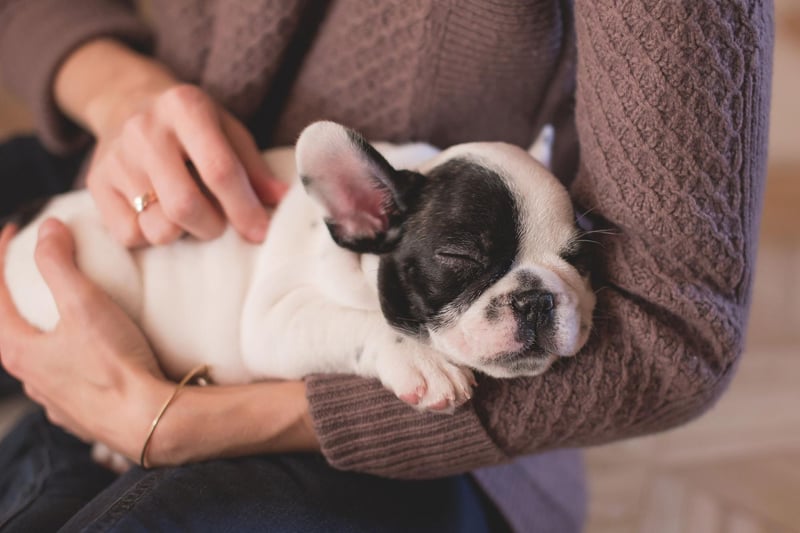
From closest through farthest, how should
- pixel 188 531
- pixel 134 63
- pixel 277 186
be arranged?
pixel 188 531
pixel 277 186
pixel 134 63

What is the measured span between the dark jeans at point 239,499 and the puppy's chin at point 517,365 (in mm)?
277

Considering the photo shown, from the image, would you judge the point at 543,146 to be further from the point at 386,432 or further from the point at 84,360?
the point at 84,360

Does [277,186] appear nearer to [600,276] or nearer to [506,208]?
[506,208]

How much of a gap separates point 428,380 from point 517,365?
0.12 m

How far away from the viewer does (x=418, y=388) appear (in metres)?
0.87

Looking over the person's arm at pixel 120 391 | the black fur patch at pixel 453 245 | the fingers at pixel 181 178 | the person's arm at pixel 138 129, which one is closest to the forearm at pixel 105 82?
the person's arm at pixel 138 129

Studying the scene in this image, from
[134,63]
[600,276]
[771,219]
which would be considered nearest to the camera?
[600,276]

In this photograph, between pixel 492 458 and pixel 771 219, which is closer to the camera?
pixel 492 458

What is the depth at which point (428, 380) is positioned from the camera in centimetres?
88

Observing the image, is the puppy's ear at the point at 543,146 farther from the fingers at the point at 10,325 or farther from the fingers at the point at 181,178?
the fingers at the point at 10,325

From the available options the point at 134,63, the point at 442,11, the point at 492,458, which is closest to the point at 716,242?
the point at 492,458

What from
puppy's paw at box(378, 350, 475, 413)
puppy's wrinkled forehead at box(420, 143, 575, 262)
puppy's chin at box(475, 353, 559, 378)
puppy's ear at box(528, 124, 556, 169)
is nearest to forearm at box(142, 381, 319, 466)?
puppy's paw at box(378, 350, 475, 413)

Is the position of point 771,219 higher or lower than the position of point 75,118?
lower

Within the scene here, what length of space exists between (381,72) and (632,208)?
0.50 m
